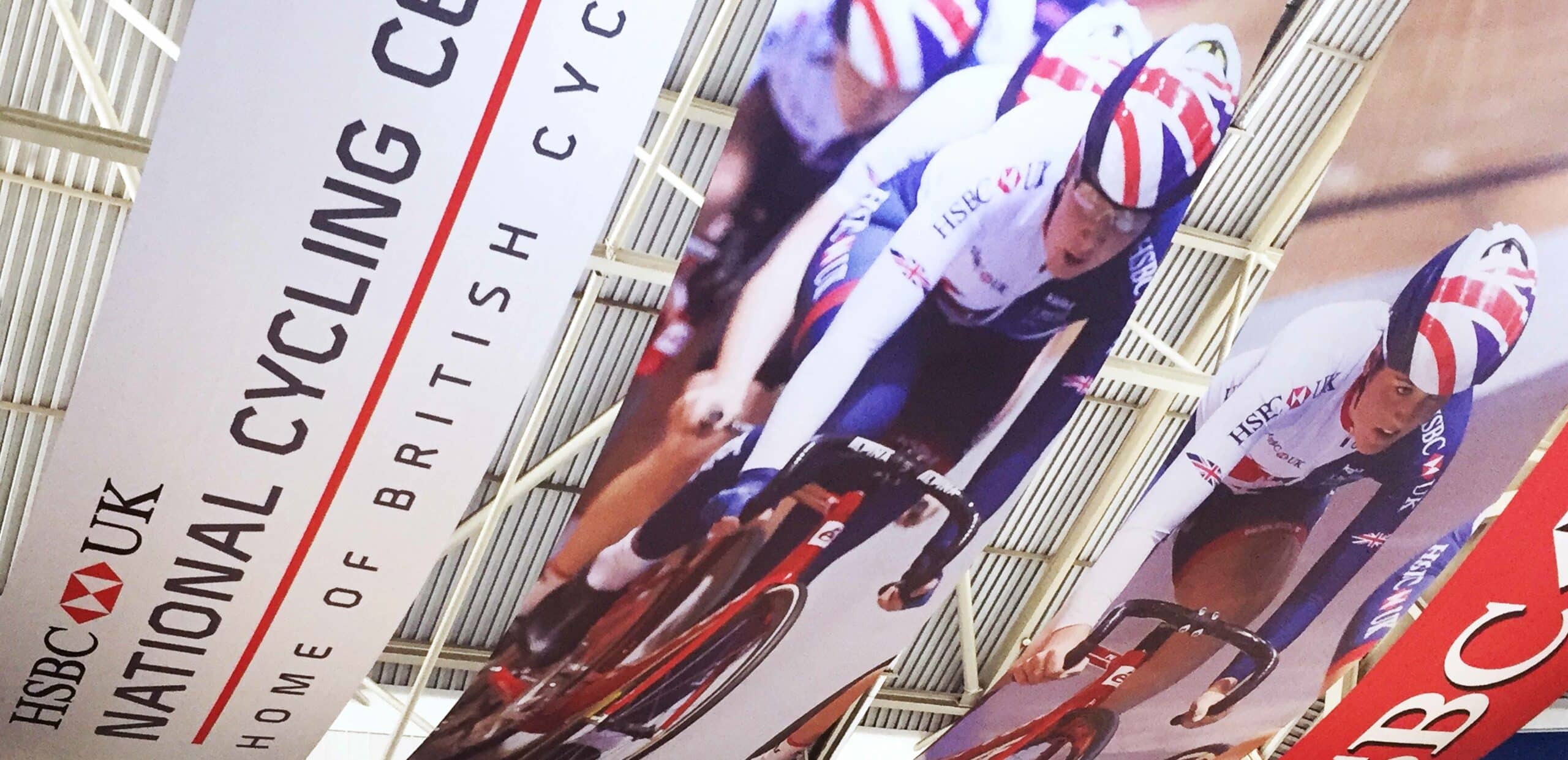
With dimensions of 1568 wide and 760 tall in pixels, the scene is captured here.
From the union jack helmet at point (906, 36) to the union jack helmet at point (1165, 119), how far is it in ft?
3.17

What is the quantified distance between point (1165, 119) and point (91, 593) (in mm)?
6857

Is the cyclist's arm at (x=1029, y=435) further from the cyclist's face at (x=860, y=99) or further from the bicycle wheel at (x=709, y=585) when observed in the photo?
the cyclist's face at (x=860, y=99)

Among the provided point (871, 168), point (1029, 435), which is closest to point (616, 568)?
point (1029, 435)

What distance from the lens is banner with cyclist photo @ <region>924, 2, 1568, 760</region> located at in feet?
23.4

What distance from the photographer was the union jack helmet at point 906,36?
605 centimetres

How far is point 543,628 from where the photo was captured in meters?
8.17

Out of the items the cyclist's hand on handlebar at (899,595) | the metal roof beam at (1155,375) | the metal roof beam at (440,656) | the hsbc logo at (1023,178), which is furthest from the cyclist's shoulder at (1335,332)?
the metal roof beam at (440,656)

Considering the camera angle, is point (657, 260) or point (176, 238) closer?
point (176, 238)

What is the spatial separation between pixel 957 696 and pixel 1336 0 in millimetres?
9160

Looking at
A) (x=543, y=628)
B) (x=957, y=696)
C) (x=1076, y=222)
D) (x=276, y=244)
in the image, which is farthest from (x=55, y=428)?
(x=957, y=696)

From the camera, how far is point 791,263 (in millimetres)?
6805

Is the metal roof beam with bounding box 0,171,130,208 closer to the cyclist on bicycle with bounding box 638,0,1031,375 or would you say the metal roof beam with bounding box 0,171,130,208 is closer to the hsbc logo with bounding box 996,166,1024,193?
the cyclist on bicycle with bounding box 638,0,1031,375

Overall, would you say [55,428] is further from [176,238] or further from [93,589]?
[176,238]

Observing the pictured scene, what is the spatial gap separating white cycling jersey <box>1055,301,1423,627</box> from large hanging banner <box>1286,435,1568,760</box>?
117 cm
